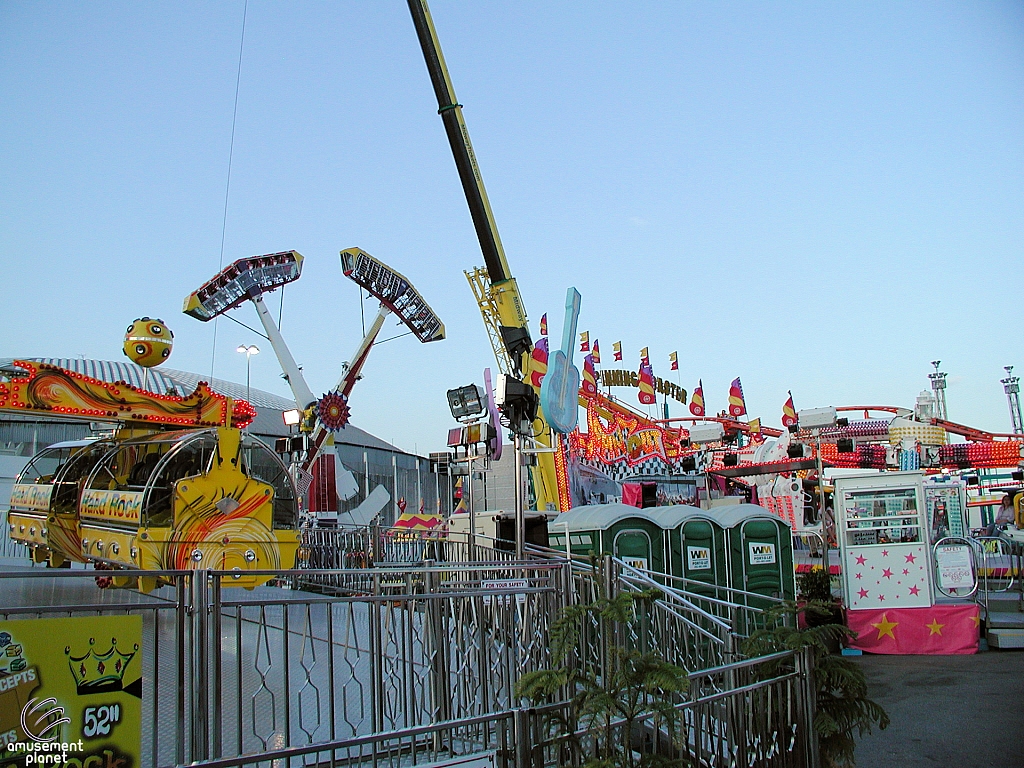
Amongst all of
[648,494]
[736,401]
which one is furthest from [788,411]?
[648,494]

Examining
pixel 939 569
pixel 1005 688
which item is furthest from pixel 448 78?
pixel 1005 688

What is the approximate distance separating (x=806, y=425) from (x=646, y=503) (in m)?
4.57

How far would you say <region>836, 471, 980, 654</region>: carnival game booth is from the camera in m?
11.9

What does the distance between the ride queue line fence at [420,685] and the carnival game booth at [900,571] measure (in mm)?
6101

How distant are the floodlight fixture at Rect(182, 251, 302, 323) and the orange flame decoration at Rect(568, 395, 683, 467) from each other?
14.3 meters

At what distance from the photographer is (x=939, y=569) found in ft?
41.8

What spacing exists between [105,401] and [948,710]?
10225 millimetres

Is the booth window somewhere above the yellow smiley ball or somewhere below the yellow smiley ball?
below

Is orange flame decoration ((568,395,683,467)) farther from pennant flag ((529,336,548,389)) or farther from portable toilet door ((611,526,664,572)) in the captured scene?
portable toilet door ((611,526,664,572))

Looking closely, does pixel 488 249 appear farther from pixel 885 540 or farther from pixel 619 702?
pixel 619 702

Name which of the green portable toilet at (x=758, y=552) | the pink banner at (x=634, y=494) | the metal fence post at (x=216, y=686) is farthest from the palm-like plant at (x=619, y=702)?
the pink banner at (x=634, y=494)

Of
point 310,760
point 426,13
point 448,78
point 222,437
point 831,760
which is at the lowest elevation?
point 831,760

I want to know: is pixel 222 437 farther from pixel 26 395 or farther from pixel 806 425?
pixel 806 425

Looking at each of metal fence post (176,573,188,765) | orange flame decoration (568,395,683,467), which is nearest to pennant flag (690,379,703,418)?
orange flame decoration (568,395,683,467)
